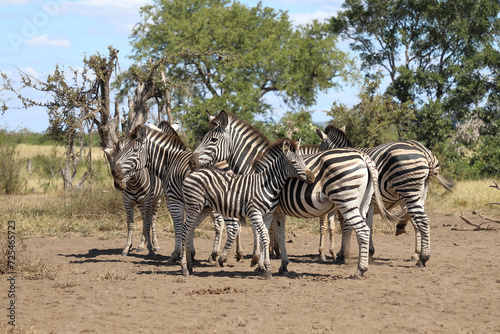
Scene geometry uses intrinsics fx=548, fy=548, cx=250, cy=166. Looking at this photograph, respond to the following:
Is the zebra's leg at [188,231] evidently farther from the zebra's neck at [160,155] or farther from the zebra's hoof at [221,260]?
the zebra's neck at [160,155]

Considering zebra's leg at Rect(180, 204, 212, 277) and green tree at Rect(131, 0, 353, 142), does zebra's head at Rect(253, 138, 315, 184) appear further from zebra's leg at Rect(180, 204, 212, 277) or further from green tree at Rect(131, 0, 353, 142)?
green tree at Rect(131, 0, 353, 142)

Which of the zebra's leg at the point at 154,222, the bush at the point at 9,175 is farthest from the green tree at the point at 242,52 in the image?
the zebra's leg at the point at 154,222

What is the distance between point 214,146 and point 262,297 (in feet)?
9.42

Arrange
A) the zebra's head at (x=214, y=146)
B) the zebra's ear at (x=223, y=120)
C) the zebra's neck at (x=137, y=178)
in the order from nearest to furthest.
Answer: the zebra's head at (x=214, y=146) → the zebra's ear at (x=223, y=120) → the zebra's neck at (x=137, y=178)

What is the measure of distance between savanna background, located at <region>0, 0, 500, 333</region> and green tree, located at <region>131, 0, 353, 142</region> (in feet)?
0.37

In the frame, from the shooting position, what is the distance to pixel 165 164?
941 cm

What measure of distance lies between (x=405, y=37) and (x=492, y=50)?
4746 mm

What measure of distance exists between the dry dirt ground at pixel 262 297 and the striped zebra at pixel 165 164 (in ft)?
2.63

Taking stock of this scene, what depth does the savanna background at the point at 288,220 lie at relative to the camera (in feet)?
20.5

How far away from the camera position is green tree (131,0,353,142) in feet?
101

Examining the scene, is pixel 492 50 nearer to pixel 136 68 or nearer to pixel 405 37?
pixel 405 37

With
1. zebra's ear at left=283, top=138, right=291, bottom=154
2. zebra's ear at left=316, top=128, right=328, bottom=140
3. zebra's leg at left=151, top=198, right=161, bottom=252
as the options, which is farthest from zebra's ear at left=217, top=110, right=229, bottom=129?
zebra's leg at left=151, top=198, right=161, bottom=252

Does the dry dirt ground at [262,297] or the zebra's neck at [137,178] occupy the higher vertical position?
the zebra's neck at [137,178]

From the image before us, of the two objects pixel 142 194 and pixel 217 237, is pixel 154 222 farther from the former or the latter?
pixel 217 237
